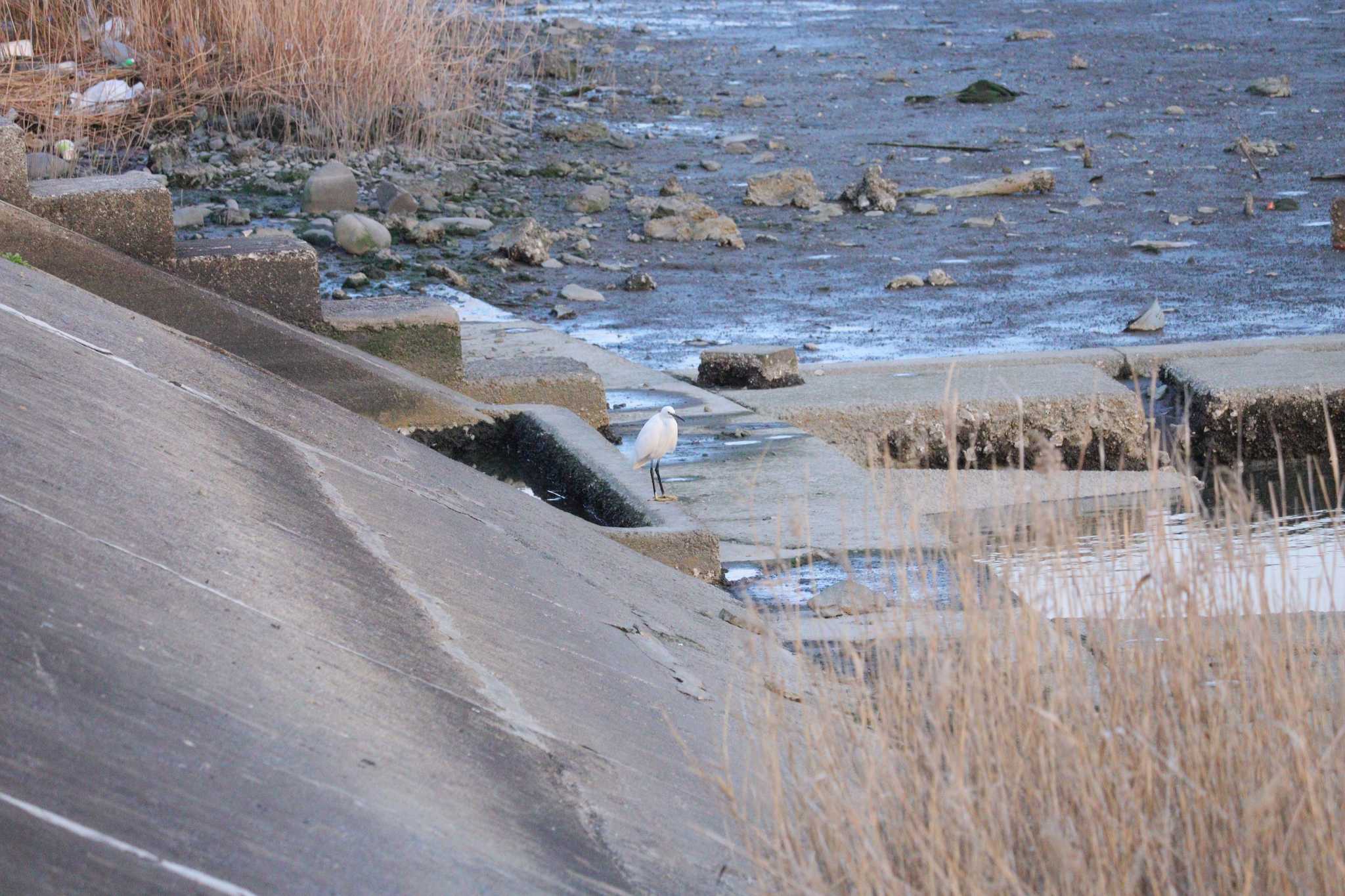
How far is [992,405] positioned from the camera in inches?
217

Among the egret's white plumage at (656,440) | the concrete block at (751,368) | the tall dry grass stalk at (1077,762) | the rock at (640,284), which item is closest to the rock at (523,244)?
the rock at (640,284)

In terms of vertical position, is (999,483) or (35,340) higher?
(35,340)

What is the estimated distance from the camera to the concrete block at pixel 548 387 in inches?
219

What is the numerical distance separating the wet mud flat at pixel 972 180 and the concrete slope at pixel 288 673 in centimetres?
387

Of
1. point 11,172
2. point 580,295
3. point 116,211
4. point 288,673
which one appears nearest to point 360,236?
point 580,295

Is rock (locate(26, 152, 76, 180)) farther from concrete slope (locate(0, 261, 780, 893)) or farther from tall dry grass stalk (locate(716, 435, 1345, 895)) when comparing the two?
tall dry grass stalk (locate(716, 435, 1345, 895))

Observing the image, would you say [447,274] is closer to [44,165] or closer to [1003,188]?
[44,165]

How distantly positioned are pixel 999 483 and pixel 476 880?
333 centimetres

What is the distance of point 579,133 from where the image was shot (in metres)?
13.2

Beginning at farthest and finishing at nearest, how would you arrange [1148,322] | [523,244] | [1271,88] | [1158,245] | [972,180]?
[1271,88]
[972,180]
[1158,245]
[523,244]
[1148,322]

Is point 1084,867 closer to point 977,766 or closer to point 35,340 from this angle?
point 977,766

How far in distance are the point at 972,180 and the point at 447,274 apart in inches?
183

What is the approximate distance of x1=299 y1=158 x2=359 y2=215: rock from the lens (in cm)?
993

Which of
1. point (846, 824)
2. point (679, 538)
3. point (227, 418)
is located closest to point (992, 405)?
point (679, 538)
